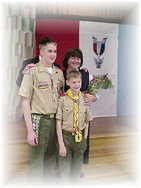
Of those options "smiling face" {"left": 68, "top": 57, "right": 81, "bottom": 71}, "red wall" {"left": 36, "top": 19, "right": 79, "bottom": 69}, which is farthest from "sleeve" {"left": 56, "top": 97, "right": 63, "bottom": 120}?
A: "red wall" {"left": 36, "top": 19, "right": 79, "bottom": 69}

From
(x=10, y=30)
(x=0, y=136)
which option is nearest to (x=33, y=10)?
(x=10, y=30)

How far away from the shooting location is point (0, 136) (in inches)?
65.7

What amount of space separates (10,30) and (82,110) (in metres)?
0.89

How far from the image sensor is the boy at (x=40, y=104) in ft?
4.82

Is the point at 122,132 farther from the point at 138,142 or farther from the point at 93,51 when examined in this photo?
the point at 93,51

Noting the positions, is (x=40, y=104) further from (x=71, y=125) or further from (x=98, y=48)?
(x=98, y=48)

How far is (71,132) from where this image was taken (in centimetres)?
157

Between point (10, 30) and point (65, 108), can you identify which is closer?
point (65, 108)

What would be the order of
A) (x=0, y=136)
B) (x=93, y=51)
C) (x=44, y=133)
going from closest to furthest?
1. (x=44, y=133)
2. (x=0, y=136)
3. (x=93, y=51)

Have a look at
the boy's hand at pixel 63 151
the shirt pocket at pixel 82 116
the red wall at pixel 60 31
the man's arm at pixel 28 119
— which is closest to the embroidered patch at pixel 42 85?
the man's arm at pixel 28 119

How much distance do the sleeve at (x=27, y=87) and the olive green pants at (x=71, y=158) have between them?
421mm

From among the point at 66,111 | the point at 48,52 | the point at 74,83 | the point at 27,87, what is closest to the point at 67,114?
the point at 66,111

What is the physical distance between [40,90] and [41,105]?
11cm

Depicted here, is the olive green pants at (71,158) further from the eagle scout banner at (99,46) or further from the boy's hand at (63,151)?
the eagle scout banner at (99,46)
